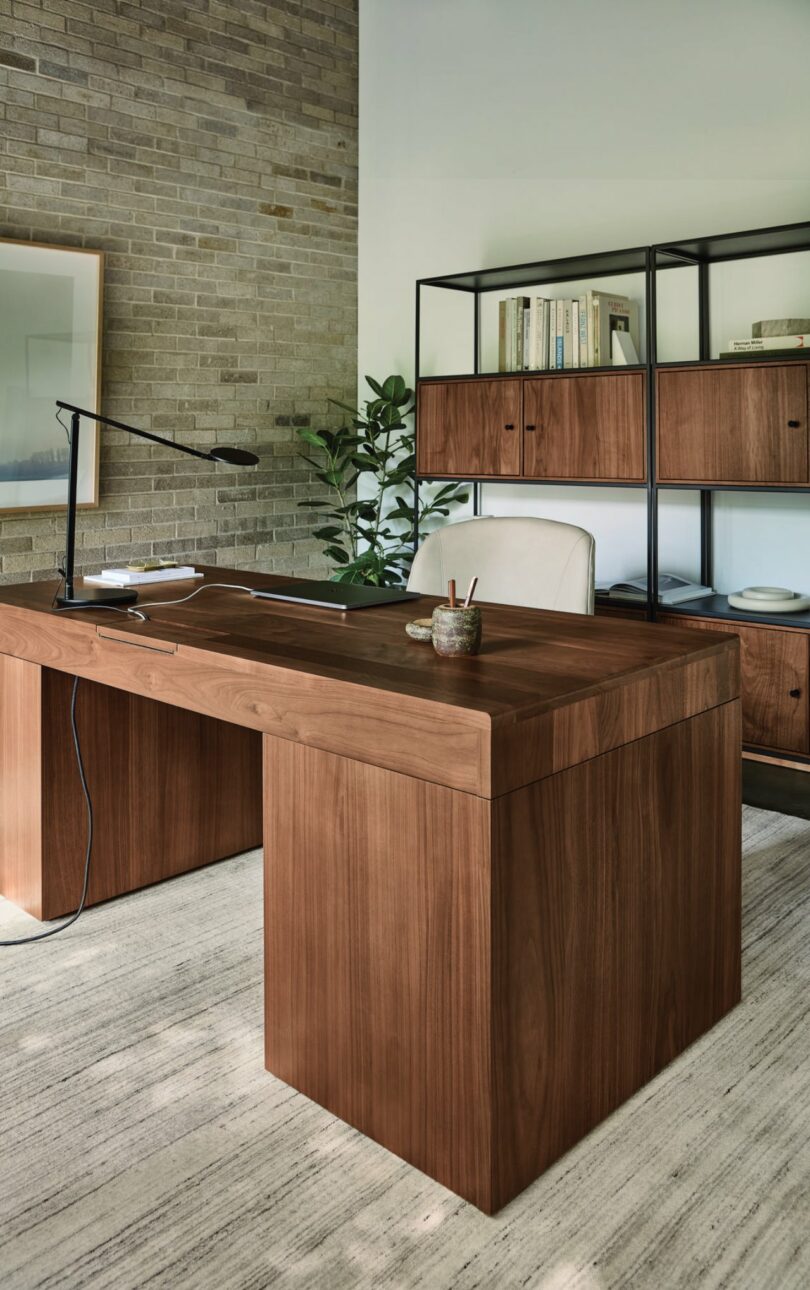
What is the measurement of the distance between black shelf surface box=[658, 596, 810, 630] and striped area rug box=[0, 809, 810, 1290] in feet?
4.16

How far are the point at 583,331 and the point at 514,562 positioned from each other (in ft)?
4.09

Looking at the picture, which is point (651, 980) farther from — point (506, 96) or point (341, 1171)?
point (506, 96)

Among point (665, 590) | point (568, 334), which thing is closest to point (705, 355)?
point (568, 334)

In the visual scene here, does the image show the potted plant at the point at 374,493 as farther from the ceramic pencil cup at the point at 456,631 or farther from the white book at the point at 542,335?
the ceramic pencil cup at the point at 456,631

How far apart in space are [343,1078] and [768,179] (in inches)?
125

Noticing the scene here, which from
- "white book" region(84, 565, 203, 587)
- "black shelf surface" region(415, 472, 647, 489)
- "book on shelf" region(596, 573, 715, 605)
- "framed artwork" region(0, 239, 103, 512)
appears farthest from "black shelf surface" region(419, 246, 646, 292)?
"white book" region(84, 565, 203, 587)

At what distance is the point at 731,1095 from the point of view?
185cm

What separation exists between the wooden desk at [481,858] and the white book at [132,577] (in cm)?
44

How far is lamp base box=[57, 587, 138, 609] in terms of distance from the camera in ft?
7.84

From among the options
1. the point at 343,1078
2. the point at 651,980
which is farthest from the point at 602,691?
the point at 343,1078

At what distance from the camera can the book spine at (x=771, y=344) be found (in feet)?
10.4

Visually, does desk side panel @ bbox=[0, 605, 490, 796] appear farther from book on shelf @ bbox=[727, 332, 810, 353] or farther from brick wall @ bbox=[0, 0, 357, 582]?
book on shelf @ bbox=[727, 332, 810, 353]

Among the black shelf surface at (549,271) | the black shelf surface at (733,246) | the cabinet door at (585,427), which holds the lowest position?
the cabinet door at (585,427)

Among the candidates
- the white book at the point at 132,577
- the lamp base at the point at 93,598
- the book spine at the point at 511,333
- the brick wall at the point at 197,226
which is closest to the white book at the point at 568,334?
the book spine at the point at 511,333
